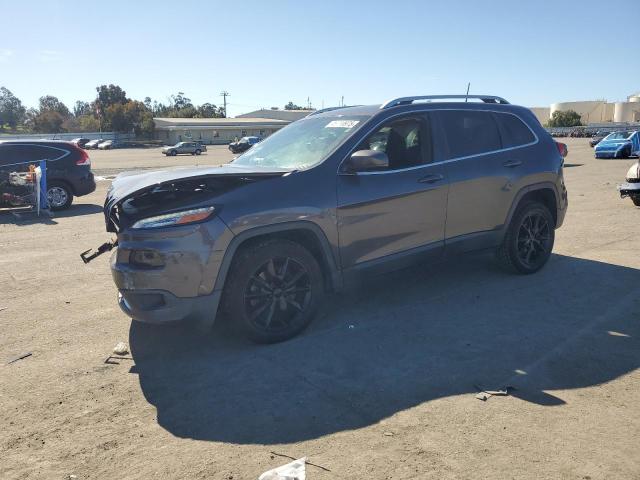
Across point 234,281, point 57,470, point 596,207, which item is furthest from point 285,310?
point 596,207

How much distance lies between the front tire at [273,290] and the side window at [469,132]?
206 cm

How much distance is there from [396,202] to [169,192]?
1978mm

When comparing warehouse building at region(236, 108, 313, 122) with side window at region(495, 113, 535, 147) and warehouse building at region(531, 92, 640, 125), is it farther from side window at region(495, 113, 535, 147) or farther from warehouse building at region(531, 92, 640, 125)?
side window at region(495, 113, 535, 147)

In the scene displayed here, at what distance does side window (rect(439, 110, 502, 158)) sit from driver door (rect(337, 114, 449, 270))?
0.29m

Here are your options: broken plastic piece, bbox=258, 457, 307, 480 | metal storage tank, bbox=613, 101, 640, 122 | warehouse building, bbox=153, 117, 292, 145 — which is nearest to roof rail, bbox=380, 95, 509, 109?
broken plastic piece, bbox=258, 457, 307, 480

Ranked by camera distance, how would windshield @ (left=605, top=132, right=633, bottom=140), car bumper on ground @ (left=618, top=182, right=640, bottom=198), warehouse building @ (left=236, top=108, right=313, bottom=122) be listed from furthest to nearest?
warehouse building @ (left=236, top=108, right=313, bottom=122) < windshield @ (left=605, top=132, right=633, bottom=140) < car bumper on ground @ (left=618, top=182, right=640, bottom=198)

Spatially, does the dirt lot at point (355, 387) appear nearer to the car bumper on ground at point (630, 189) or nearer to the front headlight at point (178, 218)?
the front headlight at point (178, 218)

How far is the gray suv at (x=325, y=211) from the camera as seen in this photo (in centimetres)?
388

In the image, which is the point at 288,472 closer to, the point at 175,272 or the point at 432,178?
the point at 175,272

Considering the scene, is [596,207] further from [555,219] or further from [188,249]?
[188,249]

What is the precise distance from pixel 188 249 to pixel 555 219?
15.0 ft

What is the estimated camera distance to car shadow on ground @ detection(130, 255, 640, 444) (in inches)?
132

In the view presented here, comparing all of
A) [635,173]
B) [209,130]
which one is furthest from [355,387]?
[209,130]

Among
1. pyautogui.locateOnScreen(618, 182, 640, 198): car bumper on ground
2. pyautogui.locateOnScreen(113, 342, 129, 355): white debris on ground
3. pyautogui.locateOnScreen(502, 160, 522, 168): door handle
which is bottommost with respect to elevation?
pyautogui.locateOnScreen(113, 342, 129, 355): white debris on ground
